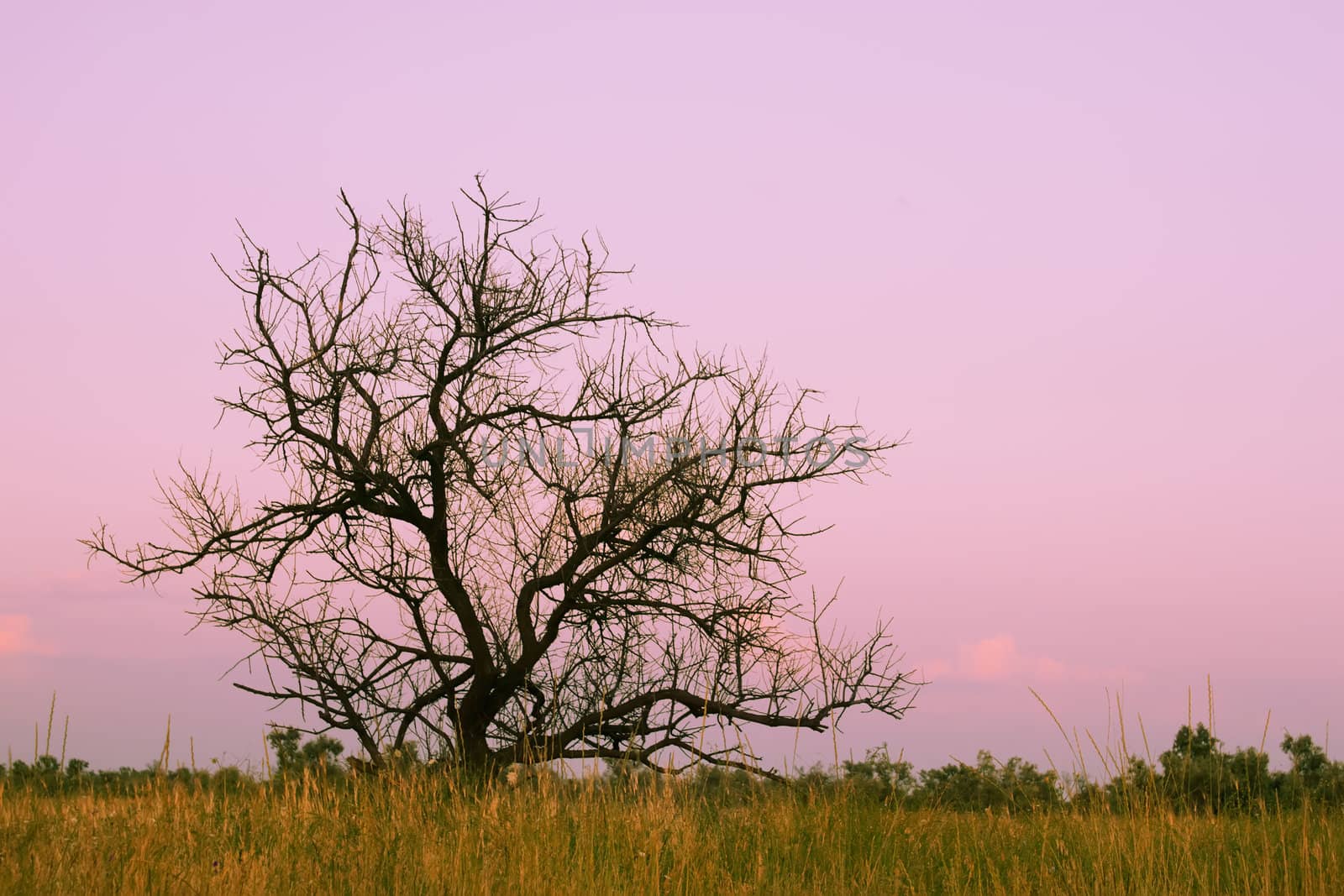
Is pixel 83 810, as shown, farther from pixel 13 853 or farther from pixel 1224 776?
pixel 1224 776

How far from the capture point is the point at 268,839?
6.41 meters

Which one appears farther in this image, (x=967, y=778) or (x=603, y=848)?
(x=967, y=778)

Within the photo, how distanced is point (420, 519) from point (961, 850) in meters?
6.11

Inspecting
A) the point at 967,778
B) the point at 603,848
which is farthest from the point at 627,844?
the point at 967,778

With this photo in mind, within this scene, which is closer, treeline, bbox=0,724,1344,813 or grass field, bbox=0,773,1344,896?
grass field, bbox=0,773,1344,896

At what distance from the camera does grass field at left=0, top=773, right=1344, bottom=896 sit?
17.7ft

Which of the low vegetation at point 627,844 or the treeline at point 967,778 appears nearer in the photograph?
the low vegetation at point 627,844

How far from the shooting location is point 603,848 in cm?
639

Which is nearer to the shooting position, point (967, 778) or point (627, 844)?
point (627, 844)

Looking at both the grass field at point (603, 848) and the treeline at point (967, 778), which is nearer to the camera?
the grass field at point (603, 848)

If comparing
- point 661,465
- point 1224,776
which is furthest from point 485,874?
point 1224,776

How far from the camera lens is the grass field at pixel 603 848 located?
5.39m

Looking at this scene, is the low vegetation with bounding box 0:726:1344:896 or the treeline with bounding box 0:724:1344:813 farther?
the treeline with bounding box 0:724:1344:813

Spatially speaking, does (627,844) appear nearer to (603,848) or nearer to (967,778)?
(603,848)
